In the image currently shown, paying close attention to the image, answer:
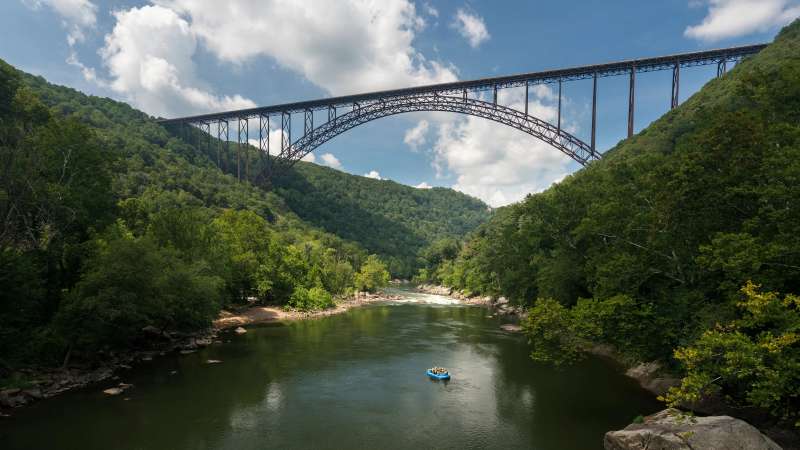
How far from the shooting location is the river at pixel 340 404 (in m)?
13.2

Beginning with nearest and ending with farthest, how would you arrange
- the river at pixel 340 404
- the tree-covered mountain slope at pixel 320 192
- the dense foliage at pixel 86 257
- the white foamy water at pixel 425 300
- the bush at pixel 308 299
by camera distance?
the river at pixel 340 404 → the dense foliage at pixel 86 257 → the bush at pixel 308 299 → the white foamy water at pixel 425 300 → the tree-covered mountain slope at pixel 320 192

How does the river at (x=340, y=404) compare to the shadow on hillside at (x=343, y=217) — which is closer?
the river at (x=340, y=404)

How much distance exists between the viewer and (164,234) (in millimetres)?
29203

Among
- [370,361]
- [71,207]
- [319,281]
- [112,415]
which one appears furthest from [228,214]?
[112,415]

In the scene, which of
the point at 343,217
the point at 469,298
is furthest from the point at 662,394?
the point at 343,217

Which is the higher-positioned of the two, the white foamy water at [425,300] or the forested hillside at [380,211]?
the forested hillside at [380,211]

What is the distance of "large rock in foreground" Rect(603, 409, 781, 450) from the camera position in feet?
33.7

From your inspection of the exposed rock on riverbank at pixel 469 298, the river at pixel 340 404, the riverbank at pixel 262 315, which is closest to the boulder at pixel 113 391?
the river at pixel 340 404

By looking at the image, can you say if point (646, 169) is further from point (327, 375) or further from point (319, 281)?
point (319, 281)

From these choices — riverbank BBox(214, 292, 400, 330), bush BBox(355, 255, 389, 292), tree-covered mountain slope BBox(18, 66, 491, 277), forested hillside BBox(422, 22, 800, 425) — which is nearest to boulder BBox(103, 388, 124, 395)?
riverbank BBox(214, 292, 400, 330)

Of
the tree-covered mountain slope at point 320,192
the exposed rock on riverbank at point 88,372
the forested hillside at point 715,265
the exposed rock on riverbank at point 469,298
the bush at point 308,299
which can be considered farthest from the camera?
the tree-covered mountain slope at point 320,192

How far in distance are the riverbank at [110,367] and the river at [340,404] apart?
767mm

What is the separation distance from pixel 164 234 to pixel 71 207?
370 inches

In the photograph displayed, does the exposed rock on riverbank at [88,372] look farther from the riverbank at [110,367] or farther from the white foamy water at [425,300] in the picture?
the white foamy water at [425,300]
